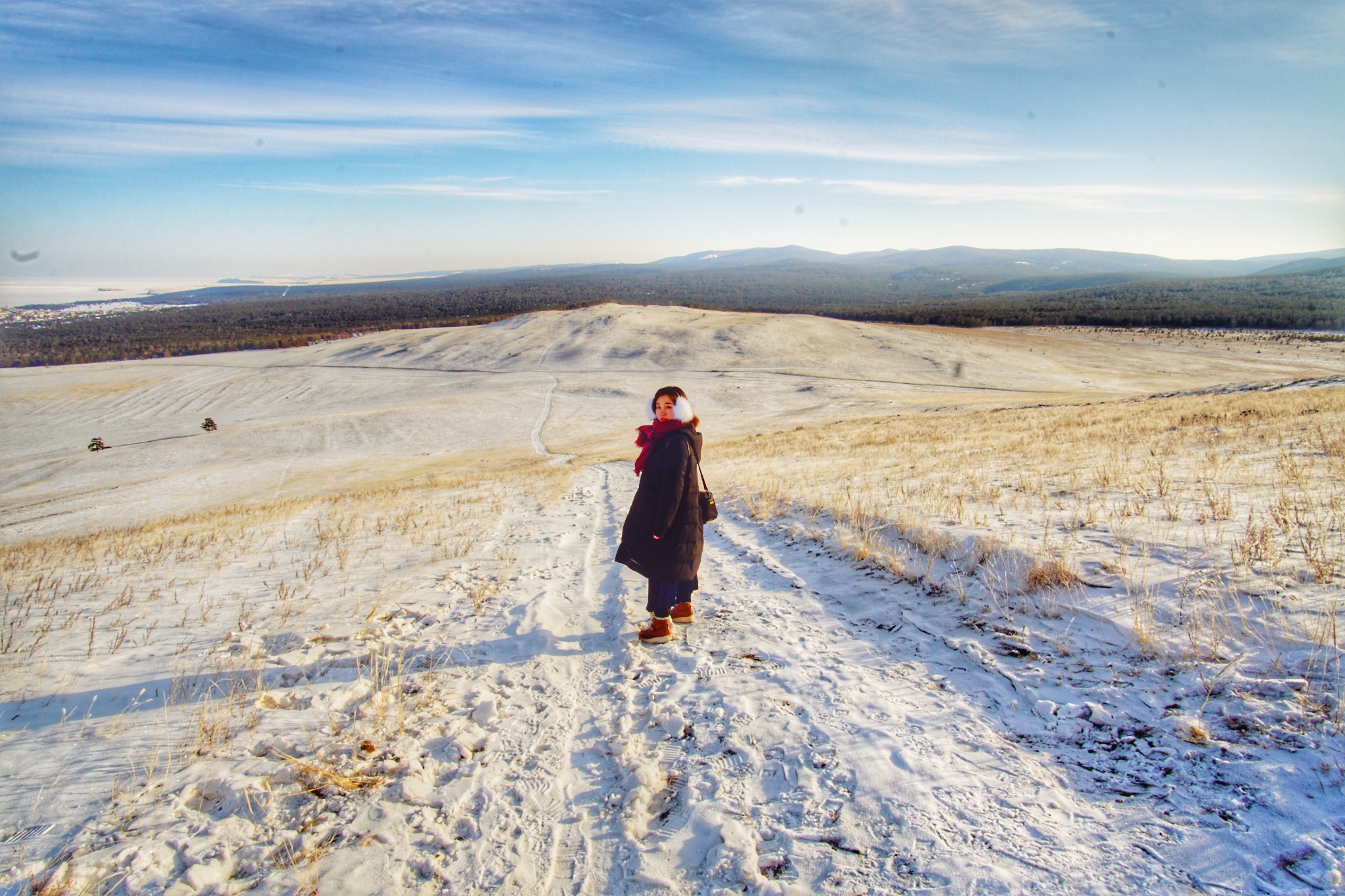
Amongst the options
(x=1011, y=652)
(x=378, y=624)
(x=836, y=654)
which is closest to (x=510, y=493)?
(x=378, y=624)

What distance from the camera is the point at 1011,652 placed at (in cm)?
418

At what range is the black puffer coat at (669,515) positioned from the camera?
5.22 meters

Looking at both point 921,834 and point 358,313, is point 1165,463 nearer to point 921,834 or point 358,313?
point 921,834

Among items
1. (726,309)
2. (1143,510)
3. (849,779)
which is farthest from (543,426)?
(726,309)

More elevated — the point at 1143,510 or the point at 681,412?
the point at 681,412

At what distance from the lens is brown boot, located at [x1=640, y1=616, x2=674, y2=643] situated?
5195 millimetres

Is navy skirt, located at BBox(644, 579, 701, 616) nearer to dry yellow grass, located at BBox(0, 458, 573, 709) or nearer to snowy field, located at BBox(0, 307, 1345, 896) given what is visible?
snowy field, located at BBox(0, 307, 1345, 896)

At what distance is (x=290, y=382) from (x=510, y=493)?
5480 cm

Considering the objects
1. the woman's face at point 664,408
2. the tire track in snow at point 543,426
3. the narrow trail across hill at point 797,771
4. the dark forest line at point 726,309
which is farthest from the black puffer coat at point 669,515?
the dark forest line at point 726,309

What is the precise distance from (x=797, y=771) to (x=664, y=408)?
3.14 meters

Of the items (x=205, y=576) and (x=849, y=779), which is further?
(x=205, y=576)

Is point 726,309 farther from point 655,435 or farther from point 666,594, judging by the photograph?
point 666,594

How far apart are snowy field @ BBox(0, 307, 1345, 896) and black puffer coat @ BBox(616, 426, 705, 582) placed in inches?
27.1

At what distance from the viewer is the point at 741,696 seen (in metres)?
4.09
